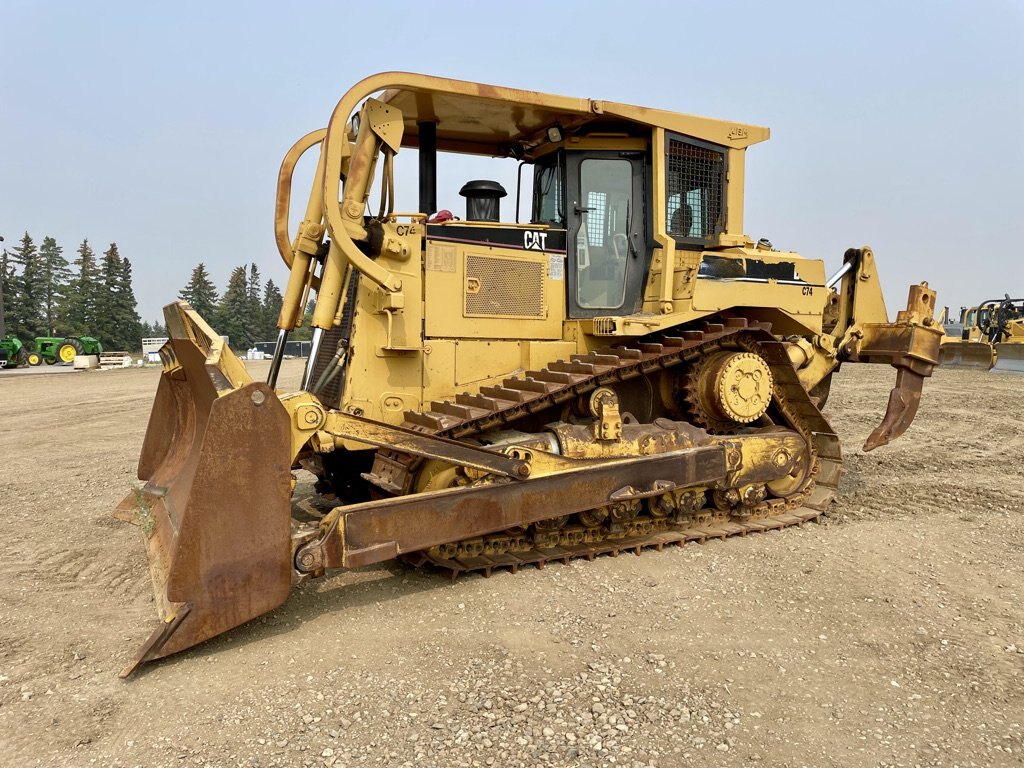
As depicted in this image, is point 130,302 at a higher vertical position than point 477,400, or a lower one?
higher

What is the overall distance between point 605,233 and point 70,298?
→ 198ft

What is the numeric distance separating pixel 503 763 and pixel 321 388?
3.37m

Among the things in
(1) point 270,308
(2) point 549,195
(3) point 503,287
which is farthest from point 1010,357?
(1) point 270,308

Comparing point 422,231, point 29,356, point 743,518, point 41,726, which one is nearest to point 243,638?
point 41,726

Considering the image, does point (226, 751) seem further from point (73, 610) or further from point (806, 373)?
point (806, 373)

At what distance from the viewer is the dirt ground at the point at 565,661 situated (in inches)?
121

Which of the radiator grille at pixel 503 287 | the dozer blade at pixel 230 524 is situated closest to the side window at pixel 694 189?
the radiator grille at pixel 503 287

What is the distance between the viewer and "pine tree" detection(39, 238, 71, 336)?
5694 centimetres

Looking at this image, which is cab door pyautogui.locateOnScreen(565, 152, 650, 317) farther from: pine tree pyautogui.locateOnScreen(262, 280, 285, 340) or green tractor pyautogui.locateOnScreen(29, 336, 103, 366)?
pine tree pyautogui.locateOnScreen(262, 280, 285, 340)

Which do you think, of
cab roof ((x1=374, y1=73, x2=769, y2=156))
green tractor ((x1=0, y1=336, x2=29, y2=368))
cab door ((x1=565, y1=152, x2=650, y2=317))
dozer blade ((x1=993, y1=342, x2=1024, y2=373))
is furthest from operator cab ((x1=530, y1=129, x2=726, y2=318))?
green tractor ((x1=0, y1=336, x2=29, y2=368))

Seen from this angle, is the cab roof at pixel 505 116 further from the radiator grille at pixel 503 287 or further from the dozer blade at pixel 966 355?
the dozer blade at pixel 966 355

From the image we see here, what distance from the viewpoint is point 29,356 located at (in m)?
33.1

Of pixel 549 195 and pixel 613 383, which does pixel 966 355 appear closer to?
pixel 549 195

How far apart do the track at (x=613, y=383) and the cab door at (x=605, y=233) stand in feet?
1.60
